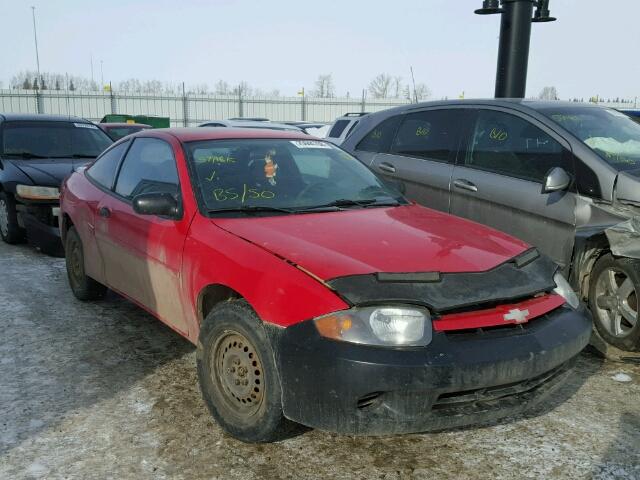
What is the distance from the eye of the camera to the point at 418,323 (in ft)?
8.04

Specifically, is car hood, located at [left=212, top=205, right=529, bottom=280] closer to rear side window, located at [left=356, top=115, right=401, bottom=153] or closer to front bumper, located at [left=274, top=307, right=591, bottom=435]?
front bumper, located at [left=274, top=307, right=591, bottom=435]

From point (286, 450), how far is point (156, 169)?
2.06 metres

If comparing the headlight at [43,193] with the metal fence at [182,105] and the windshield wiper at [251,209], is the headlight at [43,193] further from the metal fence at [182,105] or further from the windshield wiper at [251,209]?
the metal fence at [182,105]

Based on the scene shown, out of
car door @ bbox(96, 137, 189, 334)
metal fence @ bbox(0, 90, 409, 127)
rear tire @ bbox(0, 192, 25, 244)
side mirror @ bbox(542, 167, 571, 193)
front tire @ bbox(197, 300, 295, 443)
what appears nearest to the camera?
front tire @ bbox(197, 300, 295, 443)

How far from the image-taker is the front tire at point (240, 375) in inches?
102

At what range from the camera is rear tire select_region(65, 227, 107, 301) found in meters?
4.89

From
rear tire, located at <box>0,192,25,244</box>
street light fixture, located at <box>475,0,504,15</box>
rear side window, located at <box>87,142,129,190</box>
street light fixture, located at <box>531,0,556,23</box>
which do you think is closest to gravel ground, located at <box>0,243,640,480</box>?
rear side window, located at <box>87,142,129,190</box>

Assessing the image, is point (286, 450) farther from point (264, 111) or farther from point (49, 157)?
point (264, 111)

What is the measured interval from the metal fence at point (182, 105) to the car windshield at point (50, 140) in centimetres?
2559

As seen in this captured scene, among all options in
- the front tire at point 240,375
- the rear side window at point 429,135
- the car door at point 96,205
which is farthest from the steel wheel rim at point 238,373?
the rear side window at point 429,135

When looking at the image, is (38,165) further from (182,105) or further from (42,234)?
(182,105)

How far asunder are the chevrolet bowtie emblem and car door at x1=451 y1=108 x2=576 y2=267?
5.51 feet

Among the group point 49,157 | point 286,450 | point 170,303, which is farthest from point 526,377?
point 49,157

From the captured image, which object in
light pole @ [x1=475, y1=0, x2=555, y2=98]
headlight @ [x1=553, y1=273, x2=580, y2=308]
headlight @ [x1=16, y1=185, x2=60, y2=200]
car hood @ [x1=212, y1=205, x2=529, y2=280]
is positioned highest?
light pole @ [x1=475, y1=0, x2=555, y2=98]
